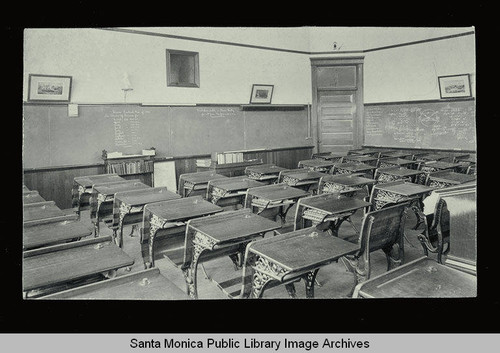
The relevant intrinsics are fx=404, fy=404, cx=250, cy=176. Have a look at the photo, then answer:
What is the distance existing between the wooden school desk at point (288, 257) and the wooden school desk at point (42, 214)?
1.38 meters

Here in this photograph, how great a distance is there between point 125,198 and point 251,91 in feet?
16.7

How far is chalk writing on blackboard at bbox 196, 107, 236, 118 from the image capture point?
7676mm

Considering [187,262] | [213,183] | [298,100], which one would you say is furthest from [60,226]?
[298,100]

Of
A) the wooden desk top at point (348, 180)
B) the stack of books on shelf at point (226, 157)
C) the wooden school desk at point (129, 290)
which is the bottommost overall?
the wooden school desk at point (129, 290)

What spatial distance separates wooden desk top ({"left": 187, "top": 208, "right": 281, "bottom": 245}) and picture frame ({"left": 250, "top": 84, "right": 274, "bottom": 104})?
5687 millimetres

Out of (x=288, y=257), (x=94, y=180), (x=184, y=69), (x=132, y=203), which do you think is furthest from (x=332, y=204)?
(x=184, y=69)

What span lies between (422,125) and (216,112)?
4.22m

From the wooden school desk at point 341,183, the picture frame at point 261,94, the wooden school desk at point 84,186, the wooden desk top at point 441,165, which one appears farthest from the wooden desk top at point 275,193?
the picture frame at point 261,94

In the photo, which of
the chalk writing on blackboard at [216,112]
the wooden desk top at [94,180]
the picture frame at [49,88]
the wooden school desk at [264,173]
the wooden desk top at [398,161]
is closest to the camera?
the wooden desk top at [94,180]

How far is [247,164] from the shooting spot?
771 centimetres

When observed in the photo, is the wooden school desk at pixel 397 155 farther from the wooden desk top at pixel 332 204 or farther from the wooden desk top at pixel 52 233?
the wooden desk top at pixel 52 233

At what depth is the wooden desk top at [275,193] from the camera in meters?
3.79

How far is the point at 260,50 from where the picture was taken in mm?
8328
